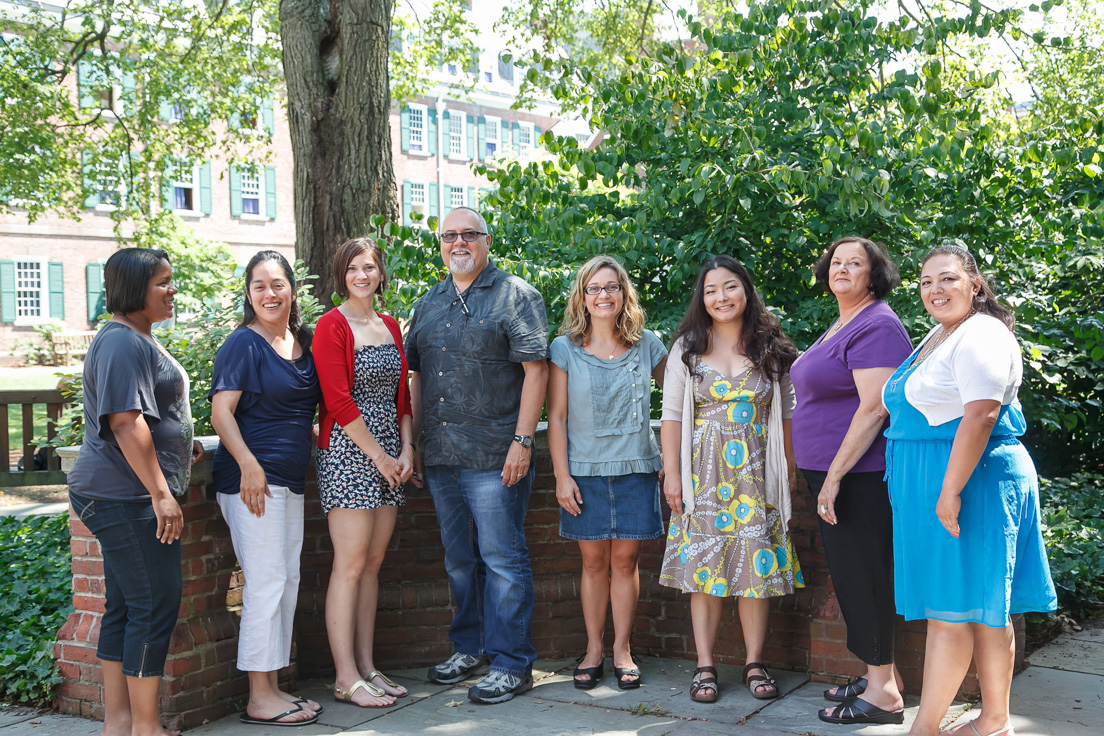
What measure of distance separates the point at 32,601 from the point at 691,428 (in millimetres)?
4230

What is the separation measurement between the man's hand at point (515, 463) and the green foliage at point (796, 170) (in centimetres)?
140

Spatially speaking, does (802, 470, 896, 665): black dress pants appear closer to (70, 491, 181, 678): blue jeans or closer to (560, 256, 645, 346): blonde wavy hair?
(560, 256, 645, 346): blonde wavy hair

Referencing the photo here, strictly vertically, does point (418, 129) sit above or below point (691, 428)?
above

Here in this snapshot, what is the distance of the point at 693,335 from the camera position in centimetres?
455

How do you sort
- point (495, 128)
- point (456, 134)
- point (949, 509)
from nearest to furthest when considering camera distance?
1. point (949, 509)
2. point (456, 134)
3. point (495, 128)

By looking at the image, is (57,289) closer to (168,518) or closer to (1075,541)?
(168,518)

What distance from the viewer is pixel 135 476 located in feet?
12.5

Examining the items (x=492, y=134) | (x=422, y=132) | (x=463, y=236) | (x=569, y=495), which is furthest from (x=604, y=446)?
(x=492, y=134)

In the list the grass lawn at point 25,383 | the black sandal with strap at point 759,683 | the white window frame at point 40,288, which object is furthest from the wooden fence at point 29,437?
the white window frame at point 40,288

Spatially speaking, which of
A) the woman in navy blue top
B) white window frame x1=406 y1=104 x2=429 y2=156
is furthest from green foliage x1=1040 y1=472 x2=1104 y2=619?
white window frame x1=406 y1=104 x2=429 y2=156

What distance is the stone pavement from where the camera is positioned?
13.4 feet

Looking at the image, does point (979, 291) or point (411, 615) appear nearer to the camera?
point (979, 291)

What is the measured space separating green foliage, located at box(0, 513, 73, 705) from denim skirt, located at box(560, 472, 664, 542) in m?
2.54

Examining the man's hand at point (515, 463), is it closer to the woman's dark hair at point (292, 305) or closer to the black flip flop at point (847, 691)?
the woman's dark hair at point (292, 305)
